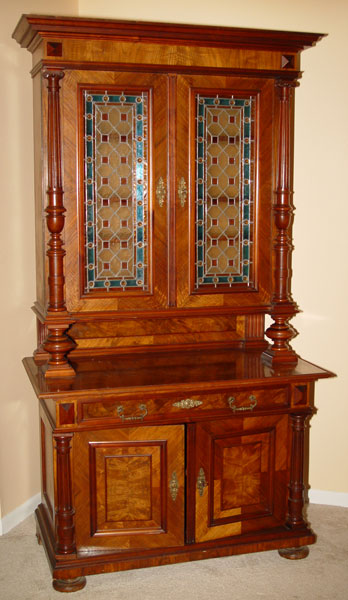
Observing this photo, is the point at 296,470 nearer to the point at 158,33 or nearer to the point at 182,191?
the point at 182,191

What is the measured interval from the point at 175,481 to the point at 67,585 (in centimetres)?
56

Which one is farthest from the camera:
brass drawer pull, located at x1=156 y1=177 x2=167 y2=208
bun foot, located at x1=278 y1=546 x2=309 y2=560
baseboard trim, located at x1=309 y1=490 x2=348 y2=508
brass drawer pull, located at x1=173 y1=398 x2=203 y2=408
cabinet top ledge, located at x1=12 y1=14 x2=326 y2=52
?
baseboard trim, located at x1=309 y1=490 x2=348 y2=508

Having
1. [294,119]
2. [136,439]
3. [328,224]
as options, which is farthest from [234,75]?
[136,439]

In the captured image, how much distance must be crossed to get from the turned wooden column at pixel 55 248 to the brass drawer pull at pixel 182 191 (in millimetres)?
474

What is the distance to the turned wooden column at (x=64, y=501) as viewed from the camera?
8.10ft

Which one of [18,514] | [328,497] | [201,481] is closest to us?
[201,481]

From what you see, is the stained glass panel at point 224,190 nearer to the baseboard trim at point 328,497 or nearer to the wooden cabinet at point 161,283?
the wooden cabinet at point 161,283

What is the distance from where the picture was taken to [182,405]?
2547 mm

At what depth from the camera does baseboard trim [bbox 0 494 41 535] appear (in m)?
3.01

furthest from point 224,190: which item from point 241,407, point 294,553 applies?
point 294,553

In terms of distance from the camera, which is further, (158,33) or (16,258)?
(16,258)

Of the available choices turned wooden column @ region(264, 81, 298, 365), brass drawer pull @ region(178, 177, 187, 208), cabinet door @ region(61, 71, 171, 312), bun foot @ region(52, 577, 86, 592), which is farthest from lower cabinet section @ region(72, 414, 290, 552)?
brass drawer pull @ region(178, 177, 187, 208)

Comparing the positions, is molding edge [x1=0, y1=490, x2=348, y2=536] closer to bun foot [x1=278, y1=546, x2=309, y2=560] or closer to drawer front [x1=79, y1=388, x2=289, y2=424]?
bun foot [x1=278, y1=546, x2=309, y2=560]

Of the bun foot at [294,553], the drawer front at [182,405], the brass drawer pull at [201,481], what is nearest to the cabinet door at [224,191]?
the drawer front at [182,405]
